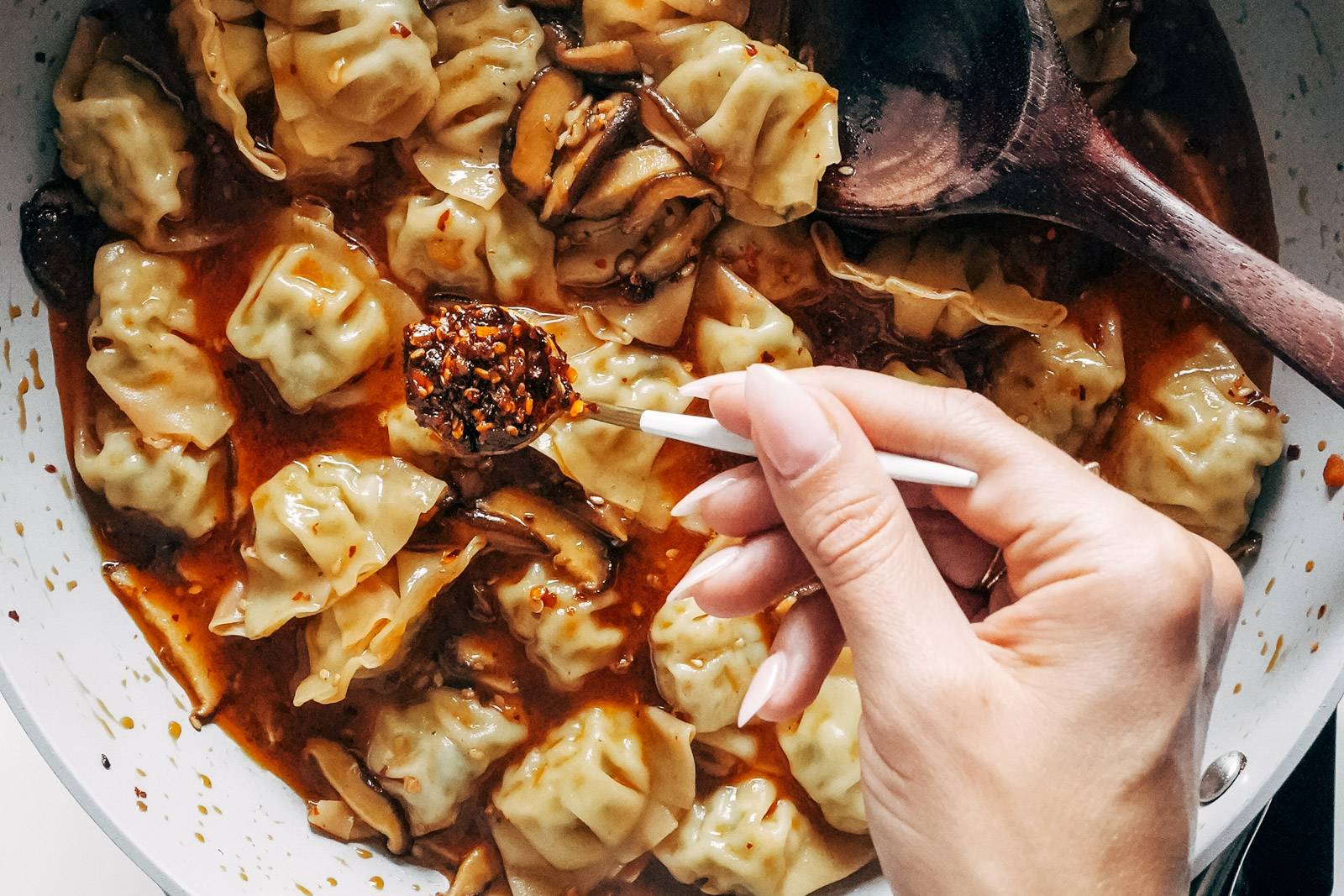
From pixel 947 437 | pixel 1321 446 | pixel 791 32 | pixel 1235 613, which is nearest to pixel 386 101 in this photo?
pixel 791 32

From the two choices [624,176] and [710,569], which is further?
[624,176]

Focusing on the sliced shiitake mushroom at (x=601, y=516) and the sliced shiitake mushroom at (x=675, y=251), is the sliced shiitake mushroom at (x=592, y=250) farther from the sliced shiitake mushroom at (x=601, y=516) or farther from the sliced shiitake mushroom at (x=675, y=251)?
the sliced shiitake mushroom at (x=601, y=516)

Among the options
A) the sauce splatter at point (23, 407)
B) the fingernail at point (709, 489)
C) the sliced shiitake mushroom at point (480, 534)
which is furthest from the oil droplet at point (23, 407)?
the fingernail at point (709, 489)

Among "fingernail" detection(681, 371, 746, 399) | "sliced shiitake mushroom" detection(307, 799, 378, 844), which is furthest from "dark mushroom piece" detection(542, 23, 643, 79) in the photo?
"sliced shiitake mushroom" detection(307, 799, 378, 844)

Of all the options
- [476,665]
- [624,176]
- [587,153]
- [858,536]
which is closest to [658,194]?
[624,176]

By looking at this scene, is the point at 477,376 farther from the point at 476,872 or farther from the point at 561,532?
the point at 476,872
